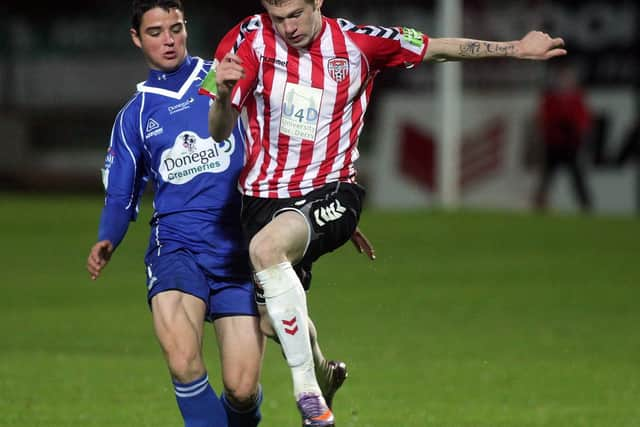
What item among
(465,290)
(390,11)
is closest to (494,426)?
(465,290)

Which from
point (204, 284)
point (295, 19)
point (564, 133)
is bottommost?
point (564, 133)

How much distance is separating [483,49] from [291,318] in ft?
4.95

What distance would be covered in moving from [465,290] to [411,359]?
3760 mm

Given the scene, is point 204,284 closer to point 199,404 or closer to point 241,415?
point 199,404

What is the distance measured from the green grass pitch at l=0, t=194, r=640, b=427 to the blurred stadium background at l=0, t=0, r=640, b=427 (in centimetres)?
3

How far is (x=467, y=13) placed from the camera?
21.5m

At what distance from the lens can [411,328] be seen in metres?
12.0

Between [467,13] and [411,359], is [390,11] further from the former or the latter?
[411,359]

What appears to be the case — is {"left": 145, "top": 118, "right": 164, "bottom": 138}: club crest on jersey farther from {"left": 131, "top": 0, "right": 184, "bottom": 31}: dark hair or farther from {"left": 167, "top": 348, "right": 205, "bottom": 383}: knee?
{"left": 167, "top": 348, "right": 205, "bottom": 383}: knee

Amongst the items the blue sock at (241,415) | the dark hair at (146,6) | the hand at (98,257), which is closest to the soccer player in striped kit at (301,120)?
the dark hair at (146,6)

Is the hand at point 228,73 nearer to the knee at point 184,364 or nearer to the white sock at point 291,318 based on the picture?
the white sock at point 291,318

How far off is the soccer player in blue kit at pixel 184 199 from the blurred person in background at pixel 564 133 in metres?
14.0

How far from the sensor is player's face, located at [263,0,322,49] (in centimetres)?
607

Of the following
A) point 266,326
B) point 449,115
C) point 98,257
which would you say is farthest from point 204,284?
point 449,115
